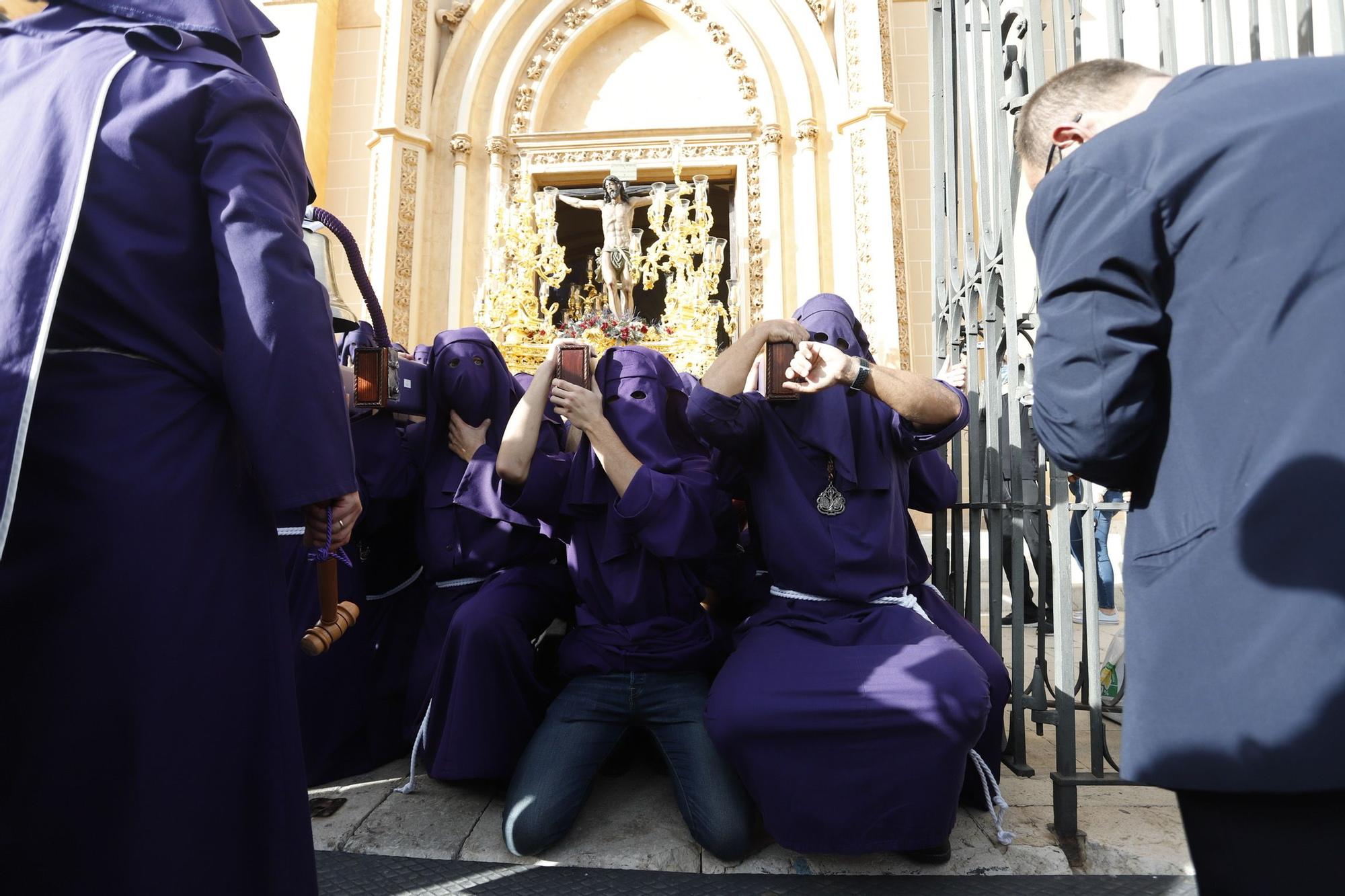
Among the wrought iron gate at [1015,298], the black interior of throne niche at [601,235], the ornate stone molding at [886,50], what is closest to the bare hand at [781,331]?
the wrought iron gate at [1015,298]

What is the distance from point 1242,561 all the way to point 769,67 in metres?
9.79

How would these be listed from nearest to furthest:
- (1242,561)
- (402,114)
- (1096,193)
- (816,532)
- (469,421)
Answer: (1242,561) < (1096,193) < (816,532) < (469,421) < (402,114)

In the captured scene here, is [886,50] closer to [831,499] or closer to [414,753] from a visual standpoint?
[831,499]

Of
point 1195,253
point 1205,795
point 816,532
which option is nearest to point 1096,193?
point 1195,253

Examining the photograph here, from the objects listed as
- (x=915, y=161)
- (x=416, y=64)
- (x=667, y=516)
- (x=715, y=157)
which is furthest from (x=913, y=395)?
(x=416, y=64)

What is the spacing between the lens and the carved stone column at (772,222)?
9320mm

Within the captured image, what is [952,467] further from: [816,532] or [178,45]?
[178,45]

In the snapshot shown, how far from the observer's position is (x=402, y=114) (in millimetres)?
9305

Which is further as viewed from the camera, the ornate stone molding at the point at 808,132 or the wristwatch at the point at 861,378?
the ornate stone molding at the point at 808,132

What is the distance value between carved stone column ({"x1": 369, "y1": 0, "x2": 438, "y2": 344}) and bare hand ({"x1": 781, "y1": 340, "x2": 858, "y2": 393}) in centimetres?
742

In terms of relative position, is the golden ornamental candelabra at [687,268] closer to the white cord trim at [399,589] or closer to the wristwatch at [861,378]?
the white cord trim at [399,589]

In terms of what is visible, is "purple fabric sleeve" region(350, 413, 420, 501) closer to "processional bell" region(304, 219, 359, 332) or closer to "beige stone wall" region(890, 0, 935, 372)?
"processional bell" region(304, 219, 359, 332)

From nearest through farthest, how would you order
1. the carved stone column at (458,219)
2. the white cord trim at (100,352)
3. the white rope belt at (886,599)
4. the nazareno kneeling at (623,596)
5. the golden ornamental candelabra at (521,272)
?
the white cord trim at (100,352), the nazareno kneeling at (623,596), the white rope belt at (886,599), the golden ornamental candelabra at (521,272), the carved stone column at (458,219)

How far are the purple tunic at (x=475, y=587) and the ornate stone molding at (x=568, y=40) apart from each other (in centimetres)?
732
